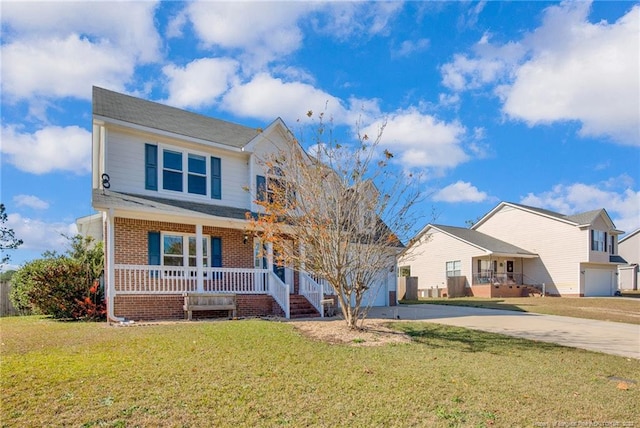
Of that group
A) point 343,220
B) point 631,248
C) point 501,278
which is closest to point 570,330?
point 343,220

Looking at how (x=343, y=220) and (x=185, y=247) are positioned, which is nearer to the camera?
(x=343, y=220)

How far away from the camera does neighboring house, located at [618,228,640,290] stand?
45719 millimetres

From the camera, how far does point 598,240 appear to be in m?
33.8

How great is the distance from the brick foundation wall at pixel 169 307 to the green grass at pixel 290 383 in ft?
11.1

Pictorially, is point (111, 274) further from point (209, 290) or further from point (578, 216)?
point (578, 216)

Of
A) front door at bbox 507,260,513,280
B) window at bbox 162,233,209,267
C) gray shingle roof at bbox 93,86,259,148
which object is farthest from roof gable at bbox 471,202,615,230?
window at bbox 162,233,209,267

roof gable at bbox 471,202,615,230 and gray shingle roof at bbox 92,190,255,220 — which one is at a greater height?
roof gable at bbox 471,202,615,230

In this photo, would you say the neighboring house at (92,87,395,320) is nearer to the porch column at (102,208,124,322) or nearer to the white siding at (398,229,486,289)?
the porch column at (102,208,124,322)

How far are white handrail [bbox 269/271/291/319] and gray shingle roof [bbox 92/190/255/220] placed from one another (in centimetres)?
251

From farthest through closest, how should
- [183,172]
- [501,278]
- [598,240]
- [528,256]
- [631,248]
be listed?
[631,248] → [528,256] → [598,240] → [501,278] → [183,172]

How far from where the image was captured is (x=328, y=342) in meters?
8.75

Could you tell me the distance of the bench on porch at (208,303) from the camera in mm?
12742

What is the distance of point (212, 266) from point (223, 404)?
10460 millimetres

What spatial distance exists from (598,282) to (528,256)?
628 cm
